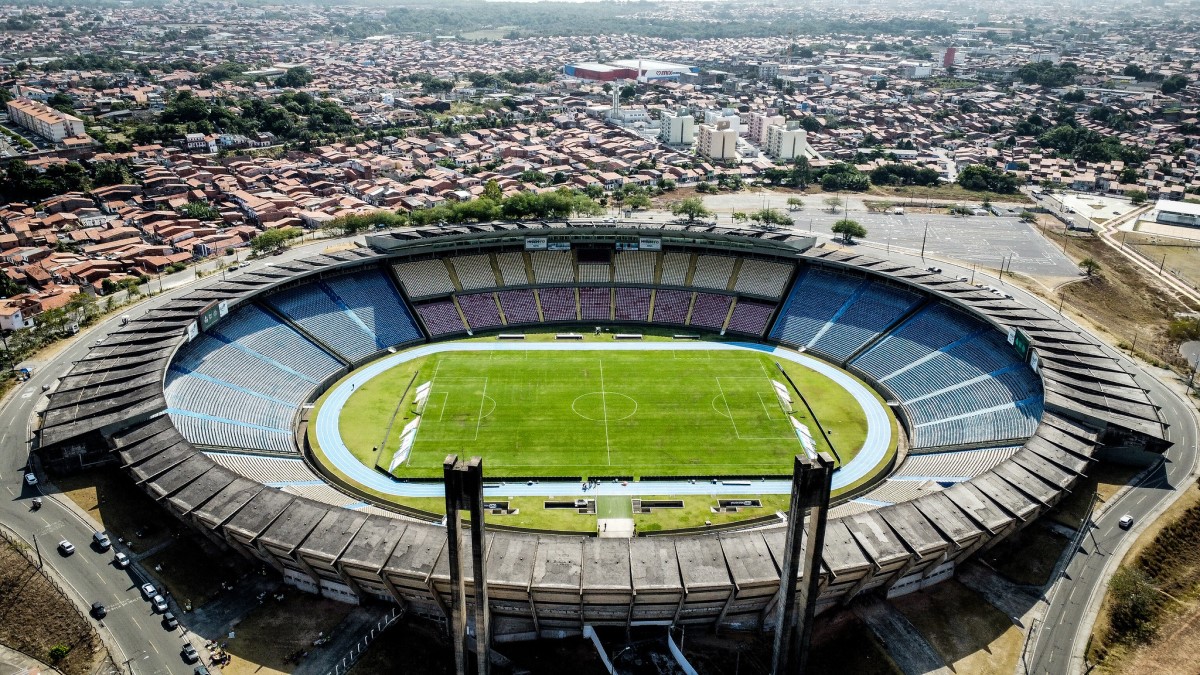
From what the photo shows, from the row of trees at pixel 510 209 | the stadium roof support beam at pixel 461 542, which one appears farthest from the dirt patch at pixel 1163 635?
the row of trees at pixel 510 209

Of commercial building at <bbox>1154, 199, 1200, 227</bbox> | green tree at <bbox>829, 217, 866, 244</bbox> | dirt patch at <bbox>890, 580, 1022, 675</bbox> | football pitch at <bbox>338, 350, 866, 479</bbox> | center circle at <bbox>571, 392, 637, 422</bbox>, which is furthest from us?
commercial building at <bbox>1154, 199, 1200, 227</bbox>

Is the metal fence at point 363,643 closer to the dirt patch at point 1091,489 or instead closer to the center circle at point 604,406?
the center circle at point 604,406

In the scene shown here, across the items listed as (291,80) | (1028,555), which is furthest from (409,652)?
(291,80)

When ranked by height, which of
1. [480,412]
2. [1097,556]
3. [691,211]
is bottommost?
[480,412]

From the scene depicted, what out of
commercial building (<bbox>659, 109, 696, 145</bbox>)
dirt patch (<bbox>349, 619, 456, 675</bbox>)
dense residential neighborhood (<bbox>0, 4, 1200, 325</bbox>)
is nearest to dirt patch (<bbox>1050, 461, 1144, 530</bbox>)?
dirt patch (<bbox>349, 619, 456, 675</bbox>)

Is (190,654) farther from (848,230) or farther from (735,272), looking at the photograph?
(848,230)

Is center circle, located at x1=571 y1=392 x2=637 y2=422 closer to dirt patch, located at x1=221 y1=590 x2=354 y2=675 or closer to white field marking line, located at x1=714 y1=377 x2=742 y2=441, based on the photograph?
white field marking line, located at x1=714 y1=377 x2=742 y2=441
